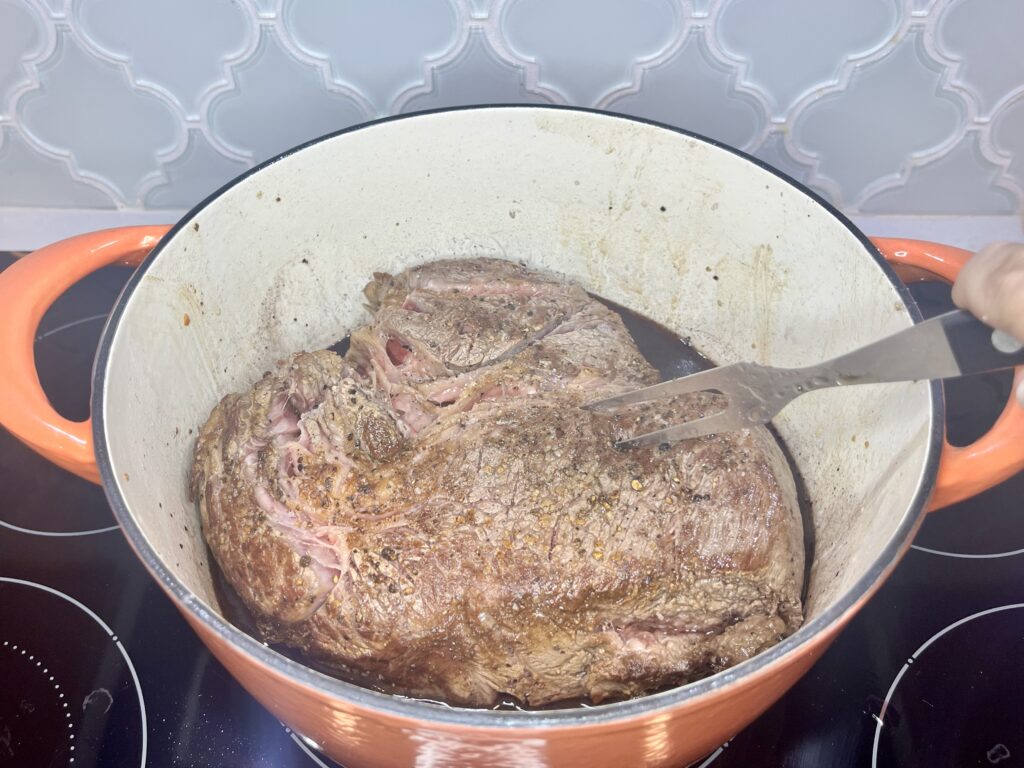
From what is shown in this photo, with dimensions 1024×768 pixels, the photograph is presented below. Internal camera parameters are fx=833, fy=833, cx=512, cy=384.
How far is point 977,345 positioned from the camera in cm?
94

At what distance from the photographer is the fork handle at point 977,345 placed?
93 centimetres

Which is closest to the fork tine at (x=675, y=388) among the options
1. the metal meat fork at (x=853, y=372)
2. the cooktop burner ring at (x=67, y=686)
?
the metal meat fork at (x=853, y=372)

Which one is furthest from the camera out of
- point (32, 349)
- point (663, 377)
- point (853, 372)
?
point (663, 377)

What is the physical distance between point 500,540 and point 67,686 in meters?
0.74

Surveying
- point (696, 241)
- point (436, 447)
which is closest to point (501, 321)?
point (436, 447)

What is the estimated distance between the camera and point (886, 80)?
5.05ft

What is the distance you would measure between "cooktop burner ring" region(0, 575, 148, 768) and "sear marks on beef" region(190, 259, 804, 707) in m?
0.24

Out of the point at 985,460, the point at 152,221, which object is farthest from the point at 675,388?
the point at 152,221

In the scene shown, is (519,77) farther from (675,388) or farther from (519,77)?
(675,388)

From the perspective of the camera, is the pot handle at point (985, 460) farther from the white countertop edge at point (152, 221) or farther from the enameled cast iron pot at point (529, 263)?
the white countertop edge at point (152, 221)

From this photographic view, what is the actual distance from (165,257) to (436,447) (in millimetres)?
518

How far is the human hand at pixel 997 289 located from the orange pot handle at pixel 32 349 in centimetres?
109

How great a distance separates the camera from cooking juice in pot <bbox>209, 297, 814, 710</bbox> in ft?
4.09

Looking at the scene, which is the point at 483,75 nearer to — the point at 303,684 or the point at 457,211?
the point at 457,211
